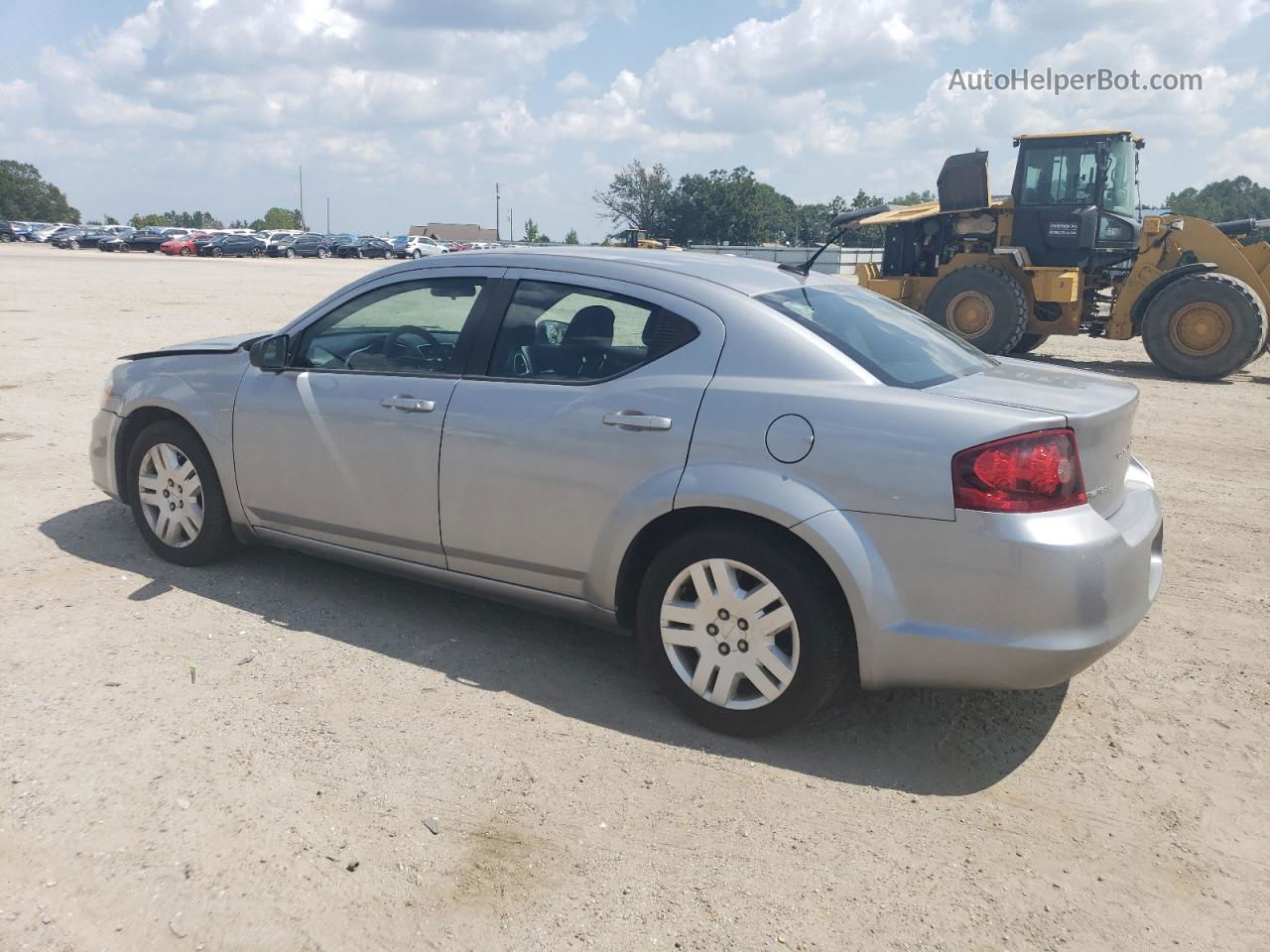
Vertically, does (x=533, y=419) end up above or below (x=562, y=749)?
above

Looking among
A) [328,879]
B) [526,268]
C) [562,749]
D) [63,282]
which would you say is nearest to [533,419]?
[526,268]

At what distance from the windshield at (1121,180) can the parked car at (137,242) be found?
5748cm

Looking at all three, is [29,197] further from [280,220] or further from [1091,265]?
[1091,265]

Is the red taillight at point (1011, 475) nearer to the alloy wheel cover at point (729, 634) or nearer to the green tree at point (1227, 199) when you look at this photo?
the alloy wheel cover at point (729, 634)

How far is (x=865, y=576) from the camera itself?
326 centimetres

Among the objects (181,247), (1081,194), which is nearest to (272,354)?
(1081,194)

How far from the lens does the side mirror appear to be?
473 cm

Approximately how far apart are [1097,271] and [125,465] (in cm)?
1352

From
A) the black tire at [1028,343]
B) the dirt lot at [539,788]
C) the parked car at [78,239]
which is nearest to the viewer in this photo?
the dirt lot at [539,788]

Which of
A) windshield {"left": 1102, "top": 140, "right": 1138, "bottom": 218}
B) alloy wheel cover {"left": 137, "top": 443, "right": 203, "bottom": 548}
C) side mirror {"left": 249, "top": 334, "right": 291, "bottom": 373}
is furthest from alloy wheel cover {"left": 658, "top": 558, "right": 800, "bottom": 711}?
windshield {"left": 1102, "top": 140, "right": 1138, "bottom": 218}

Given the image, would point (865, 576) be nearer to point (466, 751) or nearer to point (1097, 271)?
point (466, 751)

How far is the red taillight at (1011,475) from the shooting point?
3.12 meters

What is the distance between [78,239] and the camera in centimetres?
6238

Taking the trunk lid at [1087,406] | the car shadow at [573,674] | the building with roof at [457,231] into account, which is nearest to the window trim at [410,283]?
the car shadow at [573,674]
